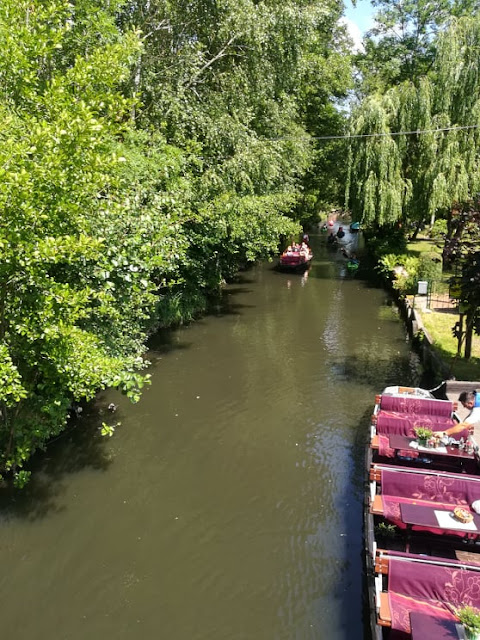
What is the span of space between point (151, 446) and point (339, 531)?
4.57 m

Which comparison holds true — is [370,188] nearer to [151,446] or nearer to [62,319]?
[151,446]

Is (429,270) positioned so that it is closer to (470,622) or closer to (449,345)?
(449,345)

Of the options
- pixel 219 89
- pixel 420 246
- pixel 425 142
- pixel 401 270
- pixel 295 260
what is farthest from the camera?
pixel 420 246

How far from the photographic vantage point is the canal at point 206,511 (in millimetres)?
6844

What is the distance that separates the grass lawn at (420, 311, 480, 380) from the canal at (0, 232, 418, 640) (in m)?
1.11

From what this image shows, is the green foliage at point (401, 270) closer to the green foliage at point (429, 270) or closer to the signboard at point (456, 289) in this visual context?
the green foliage at point (429, 270)

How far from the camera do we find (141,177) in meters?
12.2

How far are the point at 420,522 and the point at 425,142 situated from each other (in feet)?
71.9

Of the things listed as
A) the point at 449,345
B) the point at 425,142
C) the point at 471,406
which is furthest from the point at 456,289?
the point at 425,142

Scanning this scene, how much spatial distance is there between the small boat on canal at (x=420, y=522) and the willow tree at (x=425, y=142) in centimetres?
1520

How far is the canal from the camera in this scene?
6.84 m

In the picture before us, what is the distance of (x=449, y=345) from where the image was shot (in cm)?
1530

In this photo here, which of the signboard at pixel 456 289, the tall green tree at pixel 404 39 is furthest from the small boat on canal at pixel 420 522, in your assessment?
the tall green tree at pixel 404 39

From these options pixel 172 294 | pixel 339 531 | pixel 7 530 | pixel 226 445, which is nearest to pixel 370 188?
pixel 172 294
